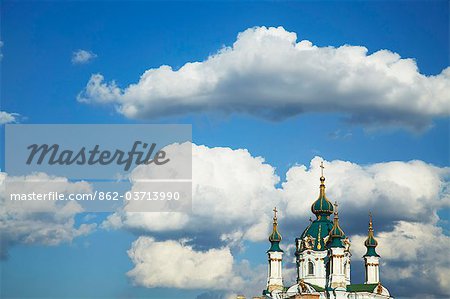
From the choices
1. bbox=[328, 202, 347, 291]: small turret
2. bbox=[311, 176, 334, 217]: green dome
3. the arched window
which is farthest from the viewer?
bbox=[311, 176, 334, 217]: green dome

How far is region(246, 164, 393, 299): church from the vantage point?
86.1 metres

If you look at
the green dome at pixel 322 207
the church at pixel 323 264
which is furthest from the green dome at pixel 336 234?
the green dome at pixel 322 207

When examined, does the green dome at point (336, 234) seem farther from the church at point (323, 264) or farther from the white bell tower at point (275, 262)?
the white bell tower at point (275, 262)

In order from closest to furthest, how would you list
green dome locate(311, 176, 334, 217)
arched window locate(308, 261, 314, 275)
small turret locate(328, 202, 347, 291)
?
small turret locate(328, 202, 347, 291) → arched window locate(308, 261, 314, 275) → green dome locate(311, 176, 334, 217)

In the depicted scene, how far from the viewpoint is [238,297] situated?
94.9 meters

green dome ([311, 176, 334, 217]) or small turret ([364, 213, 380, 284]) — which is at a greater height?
green dome ([311, 176, 334, 217])

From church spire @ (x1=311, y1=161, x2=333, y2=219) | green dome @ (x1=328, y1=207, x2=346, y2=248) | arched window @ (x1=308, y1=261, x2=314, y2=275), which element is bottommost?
arched window @ (x1=308, y1=261, x2=314, y2=275)

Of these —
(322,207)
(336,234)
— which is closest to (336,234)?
(336,234)

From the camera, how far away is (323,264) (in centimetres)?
8981

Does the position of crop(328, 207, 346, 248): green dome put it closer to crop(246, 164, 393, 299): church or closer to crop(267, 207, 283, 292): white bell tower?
crop(246, 164, 393, 299): church

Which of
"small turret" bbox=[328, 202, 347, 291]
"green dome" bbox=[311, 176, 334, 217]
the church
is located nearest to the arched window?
the church

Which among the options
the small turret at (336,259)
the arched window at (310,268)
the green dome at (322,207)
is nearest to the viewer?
the small turret at (336,259)

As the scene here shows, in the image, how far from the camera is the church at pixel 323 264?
86125mm

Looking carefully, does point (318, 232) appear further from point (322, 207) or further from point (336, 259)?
point (336, 259)
